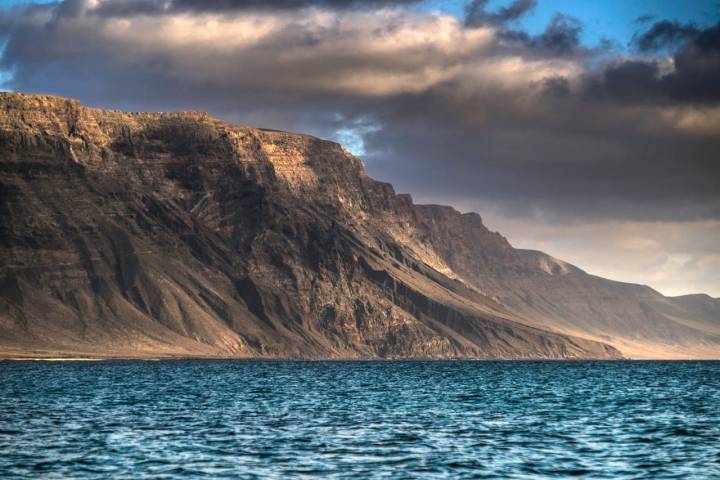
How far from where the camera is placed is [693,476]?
5025cm

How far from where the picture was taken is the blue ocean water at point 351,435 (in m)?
51.1

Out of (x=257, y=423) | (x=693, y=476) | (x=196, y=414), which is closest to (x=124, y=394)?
(x=196, y=414)

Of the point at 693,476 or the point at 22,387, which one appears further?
the point at 22,387

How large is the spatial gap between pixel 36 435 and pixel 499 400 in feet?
170

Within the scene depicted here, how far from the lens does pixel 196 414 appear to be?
80375 mm

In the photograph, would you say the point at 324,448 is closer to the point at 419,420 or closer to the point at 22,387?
the point at 419,420

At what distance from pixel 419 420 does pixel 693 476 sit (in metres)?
29.1

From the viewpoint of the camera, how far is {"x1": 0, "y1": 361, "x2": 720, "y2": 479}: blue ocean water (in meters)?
51.1

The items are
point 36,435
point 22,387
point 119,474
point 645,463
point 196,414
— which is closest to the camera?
point 119,474

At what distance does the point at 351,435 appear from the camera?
65250 millimetres

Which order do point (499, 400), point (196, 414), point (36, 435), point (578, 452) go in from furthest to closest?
point (499, 400) < point (196, 414) < point (36, 435) < point (578, 452)

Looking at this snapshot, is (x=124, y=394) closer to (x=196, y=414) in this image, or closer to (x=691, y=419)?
(x=196, y=414)

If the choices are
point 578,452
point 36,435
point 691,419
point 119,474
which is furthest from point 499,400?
point 119,474

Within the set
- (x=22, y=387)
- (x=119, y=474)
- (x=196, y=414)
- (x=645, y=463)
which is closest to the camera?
(x=119, y=474)
